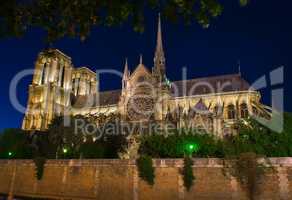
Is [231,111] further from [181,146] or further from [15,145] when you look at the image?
[15,145]

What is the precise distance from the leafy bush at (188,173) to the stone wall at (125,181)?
0.29 metres

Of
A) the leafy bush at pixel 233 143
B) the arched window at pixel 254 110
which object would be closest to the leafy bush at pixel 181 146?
the leafy bush at pixel 233 143

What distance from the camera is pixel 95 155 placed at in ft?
96.7

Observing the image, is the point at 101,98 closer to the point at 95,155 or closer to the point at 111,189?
the point at 95,155

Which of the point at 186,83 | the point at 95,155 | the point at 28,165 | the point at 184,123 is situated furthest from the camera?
the point at 186,83

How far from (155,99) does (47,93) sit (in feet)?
68.2

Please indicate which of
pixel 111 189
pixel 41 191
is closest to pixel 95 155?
pixel 41 191

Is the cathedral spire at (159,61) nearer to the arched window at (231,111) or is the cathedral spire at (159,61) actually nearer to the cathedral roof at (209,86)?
the cathedral roof at (209,86)

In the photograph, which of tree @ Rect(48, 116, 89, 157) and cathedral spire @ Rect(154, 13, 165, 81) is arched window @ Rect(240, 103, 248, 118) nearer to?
cathedral spire @ Rect(154, 13, 165, 81)

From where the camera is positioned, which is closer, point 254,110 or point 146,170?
point 146,170

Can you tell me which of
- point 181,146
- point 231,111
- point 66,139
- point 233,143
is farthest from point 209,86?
point 233,143

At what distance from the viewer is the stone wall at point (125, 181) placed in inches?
693

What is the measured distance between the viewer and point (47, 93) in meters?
52.1

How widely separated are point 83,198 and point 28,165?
7.60 meters
